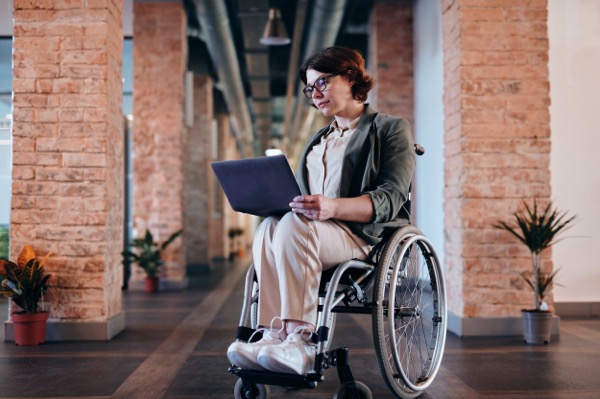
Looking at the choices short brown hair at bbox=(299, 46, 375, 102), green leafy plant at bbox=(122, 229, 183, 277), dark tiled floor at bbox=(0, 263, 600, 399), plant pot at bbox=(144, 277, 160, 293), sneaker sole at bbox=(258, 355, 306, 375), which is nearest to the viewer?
sneaker sole at bbox=(258, 355, 306, 375)

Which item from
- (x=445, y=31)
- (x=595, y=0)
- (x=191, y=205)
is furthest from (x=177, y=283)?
(x=595, y=0)

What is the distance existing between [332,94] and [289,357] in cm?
100

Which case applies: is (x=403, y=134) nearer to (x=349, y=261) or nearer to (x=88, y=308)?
(x=349, y=261)

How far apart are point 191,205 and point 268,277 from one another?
836 centimetres

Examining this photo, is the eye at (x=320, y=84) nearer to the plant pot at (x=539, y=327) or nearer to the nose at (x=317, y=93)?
the nose at (x=317, y=93)

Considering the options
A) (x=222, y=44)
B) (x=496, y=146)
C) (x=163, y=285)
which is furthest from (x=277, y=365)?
(x=222, y=44)

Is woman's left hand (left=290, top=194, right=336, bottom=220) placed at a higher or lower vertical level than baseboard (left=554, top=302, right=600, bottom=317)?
higher

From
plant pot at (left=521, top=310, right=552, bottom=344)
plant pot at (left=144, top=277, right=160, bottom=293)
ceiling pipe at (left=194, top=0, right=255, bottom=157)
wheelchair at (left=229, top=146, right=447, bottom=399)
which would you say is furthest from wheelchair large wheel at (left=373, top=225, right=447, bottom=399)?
ceiling pipe at (left=194, top=0, right=255, bottom=157)

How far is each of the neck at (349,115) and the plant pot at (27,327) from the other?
2.36m

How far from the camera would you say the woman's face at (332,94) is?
7.37 feet

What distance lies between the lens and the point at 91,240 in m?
3.82

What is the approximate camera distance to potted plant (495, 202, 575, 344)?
3.54 m

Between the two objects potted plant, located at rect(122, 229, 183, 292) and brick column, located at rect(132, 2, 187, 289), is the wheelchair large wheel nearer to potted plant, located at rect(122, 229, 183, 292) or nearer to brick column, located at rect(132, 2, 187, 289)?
potted plant, located at rect(122, 229, 183, 292)

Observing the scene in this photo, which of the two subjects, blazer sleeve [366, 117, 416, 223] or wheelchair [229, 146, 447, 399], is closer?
wheelchair [229, 146, 447, 399]
